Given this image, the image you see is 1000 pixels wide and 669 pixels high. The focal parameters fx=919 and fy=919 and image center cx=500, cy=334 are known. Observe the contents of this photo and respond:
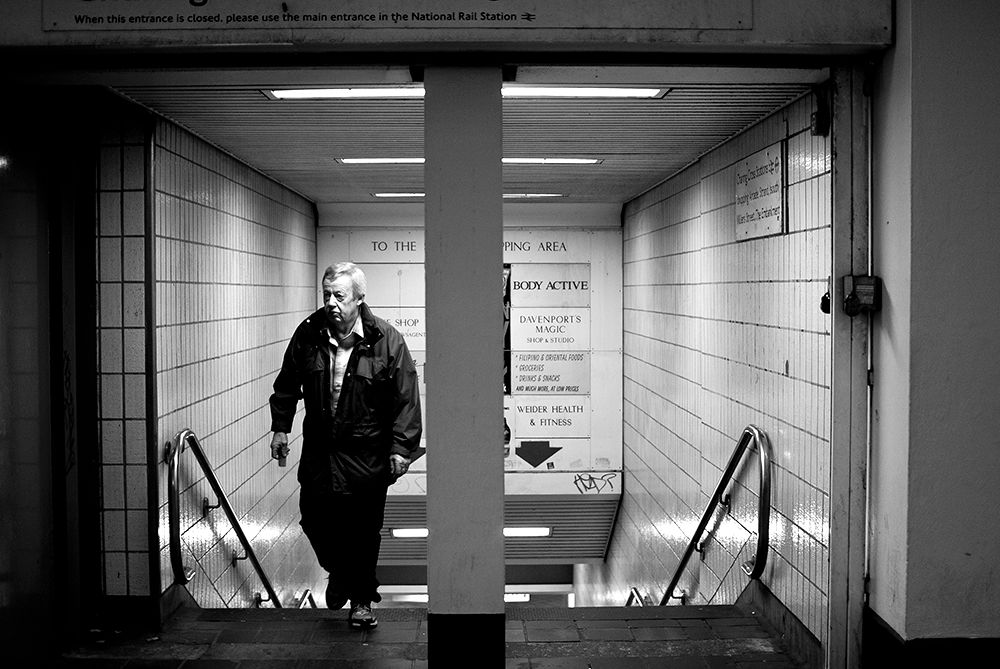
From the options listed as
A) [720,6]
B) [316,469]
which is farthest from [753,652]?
[720,6]

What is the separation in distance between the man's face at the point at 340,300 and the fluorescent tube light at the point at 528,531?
540cm

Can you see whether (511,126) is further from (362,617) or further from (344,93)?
(362,617)

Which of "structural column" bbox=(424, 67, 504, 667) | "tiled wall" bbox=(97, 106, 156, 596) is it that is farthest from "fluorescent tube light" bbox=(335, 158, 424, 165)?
"structural column" bbox=(424, 67, 504, 667)

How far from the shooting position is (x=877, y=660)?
3.65 meters

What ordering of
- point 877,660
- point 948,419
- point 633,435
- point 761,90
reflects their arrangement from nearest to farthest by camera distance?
point 948,419, point 877,660, point 761,90, point 633,435

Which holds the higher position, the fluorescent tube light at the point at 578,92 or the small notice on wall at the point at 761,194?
the fluorescent tube light at the point at 578,92

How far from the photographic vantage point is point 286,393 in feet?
15.3

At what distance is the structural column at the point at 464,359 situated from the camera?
3.56 m

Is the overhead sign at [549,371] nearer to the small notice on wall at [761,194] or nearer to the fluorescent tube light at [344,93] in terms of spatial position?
the small notice on wall at [761,194]

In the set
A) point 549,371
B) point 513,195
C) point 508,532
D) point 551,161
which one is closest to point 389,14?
point 551,161

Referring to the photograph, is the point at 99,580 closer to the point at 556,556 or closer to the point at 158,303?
the point at 158,303

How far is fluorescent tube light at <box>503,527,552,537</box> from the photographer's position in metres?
9.47

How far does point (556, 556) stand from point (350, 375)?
19.3 ft

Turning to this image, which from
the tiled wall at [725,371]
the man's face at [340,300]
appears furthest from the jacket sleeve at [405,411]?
the tiled wall at [725,371]
